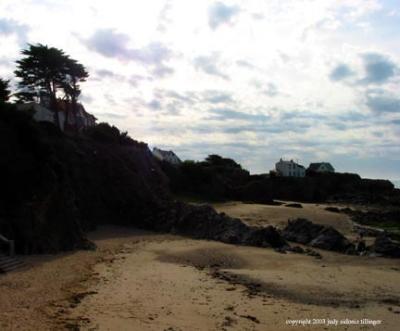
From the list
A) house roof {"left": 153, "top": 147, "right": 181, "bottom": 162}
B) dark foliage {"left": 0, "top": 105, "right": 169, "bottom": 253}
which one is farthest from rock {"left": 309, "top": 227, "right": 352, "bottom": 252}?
house roof {"left": 153, "top": 147, "right": 181, "bottom": 162}

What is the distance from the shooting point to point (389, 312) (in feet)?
49.2

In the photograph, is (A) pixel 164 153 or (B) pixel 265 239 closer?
(B) pixel 265 239

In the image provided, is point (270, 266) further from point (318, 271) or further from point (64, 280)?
point (64, 280)

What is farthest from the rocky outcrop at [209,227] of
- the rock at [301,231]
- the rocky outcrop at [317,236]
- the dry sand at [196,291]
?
the dry sand at [196,291]

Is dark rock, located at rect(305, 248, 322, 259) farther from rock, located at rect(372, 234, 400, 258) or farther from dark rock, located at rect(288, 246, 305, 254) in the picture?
rock, located at rect(372, 234, 400, 258)

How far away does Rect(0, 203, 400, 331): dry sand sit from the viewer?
12867 mm

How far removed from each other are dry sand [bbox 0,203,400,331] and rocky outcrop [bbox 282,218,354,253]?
1876 millimetres

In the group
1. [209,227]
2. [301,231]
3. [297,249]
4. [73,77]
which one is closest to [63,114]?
[73,77]

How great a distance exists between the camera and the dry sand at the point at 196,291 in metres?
12.9

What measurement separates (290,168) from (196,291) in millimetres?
103419

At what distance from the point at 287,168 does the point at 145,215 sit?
81.7 m

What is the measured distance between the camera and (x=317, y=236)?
32.0 meters

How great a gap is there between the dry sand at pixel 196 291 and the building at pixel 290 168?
89226mm

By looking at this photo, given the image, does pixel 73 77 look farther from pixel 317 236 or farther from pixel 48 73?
pixel 317 236
